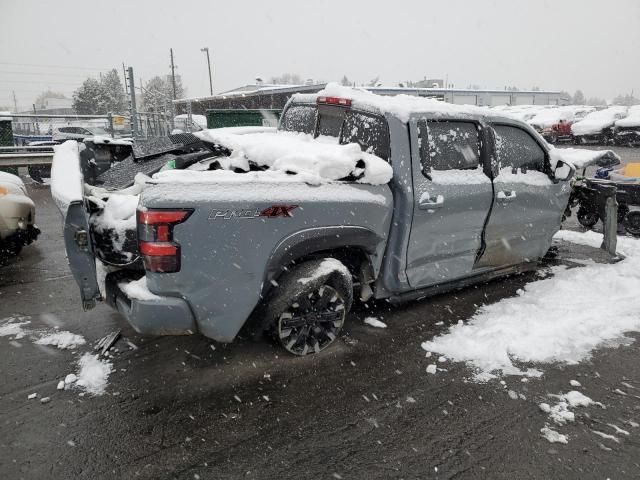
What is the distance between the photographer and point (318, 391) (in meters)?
3.10

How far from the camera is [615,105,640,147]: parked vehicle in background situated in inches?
854

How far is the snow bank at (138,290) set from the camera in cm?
280

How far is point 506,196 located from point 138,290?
321 centimetres

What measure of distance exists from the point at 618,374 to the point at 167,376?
3.17 m

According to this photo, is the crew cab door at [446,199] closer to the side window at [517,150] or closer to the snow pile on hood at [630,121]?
the side window at [517,150]

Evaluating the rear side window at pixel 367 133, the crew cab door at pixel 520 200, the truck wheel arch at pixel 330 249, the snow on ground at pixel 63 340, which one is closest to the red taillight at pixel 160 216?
the truck wheel arch at pixel 330 249

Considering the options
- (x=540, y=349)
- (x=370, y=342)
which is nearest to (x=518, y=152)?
(x=540, y=349)

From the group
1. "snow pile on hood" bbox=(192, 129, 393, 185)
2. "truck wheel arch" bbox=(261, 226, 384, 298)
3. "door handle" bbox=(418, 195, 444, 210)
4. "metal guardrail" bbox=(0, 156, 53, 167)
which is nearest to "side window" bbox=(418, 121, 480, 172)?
"door handle" bbox=(418, 195, 444, 210)

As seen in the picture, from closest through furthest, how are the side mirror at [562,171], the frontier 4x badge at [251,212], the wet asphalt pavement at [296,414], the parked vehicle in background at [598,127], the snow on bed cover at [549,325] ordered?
the wet asphalt pavement at [296,414] → the frontier 4x badge at [251,212] → the snow on bed cover at [549,325] → the side mirror at [562,171] → the parked vehicle in background at [598,127]

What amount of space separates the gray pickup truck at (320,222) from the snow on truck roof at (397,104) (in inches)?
0.7

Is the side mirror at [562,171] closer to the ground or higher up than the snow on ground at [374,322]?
higher up

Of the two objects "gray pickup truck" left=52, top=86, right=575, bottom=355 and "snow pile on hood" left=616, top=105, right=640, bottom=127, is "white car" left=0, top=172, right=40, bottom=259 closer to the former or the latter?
"gray pickup truck" left=52, top=86, right=575, bottom=355

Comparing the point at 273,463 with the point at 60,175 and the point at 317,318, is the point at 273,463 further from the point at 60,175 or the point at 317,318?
the point at 60,175

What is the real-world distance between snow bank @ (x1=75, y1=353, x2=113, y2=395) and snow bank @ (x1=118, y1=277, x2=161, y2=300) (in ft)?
2.28
